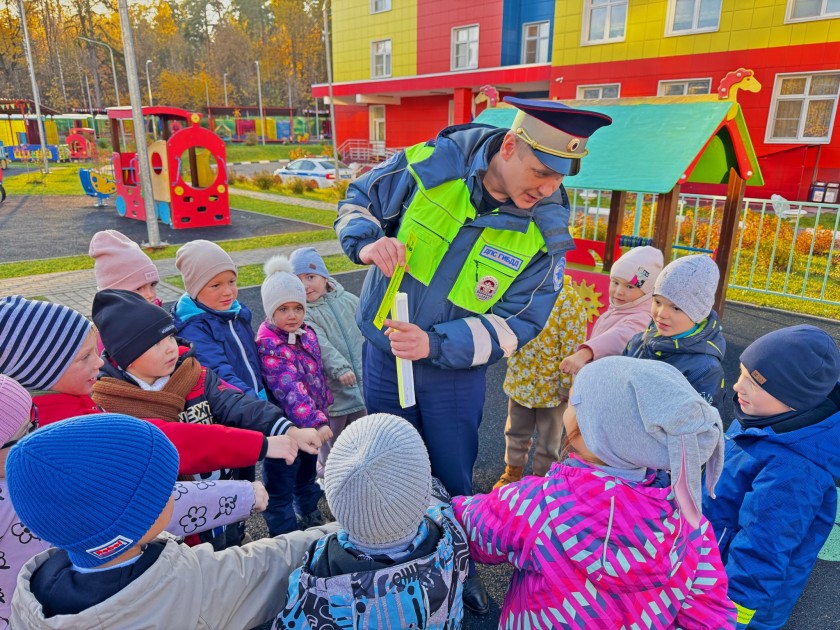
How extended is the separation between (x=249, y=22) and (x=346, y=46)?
55.7m

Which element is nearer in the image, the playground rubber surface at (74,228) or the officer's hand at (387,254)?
the officer's hand at (387,254)

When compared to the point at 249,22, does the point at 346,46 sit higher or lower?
lower

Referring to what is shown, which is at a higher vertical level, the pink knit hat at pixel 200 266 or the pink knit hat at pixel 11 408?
the pink knit hat at pixel 200 266

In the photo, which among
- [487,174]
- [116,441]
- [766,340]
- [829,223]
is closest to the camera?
[116,441]

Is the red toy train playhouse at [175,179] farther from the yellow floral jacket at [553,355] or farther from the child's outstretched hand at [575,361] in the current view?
the child's outstretched hand at [575,361]

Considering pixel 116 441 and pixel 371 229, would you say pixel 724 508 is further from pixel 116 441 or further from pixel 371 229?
pixel 116 441

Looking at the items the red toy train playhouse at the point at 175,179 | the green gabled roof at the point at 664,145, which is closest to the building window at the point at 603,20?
the red toy train playhouse at the point at 175,179

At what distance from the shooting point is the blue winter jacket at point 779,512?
1.79 m

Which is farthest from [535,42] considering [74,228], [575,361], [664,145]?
[575,361]

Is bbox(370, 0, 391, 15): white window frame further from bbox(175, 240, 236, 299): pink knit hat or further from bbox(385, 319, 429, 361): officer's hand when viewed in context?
bbox(385, 319, 429, 361): officer's hand

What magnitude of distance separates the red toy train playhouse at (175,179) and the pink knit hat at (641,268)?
10.6 m

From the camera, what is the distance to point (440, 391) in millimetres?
2240

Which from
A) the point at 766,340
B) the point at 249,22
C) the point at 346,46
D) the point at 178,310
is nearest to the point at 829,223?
the point at 766,340

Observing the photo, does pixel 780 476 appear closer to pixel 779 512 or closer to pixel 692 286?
pixel 779 512
